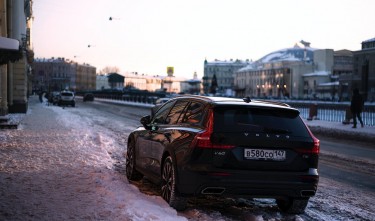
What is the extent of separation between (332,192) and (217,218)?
309 cm

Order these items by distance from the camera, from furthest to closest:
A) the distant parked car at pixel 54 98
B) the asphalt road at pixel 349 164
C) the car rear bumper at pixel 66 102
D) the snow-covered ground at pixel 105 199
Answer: the distant parked car at pixel 54 98, the car rear bumper at pixel 66 102, the asphalt road at pixel 349 164, the snow-covered ground at pixel 105 199

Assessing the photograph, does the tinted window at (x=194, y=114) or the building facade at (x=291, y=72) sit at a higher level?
the building facade at (x=291, y=72)

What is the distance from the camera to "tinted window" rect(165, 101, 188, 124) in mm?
7363

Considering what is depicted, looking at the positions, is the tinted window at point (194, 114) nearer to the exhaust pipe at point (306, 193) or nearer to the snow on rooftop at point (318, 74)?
the exhaust pipe at point (306, 193)

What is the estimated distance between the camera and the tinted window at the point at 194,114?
21.9 ft

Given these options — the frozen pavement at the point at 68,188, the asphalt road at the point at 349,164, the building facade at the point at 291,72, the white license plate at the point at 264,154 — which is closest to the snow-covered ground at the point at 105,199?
the frozen pavement at the point at 68,188

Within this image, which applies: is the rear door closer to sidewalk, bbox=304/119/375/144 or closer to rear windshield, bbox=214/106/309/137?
rear windshield, bbox=214/106/309/137

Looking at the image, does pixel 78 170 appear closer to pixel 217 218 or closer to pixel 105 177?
pixel 105 177

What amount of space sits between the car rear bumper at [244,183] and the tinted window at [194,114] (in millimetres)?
743

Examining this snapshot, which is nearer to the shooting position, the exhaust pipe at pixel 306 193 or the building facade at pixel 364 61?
the exhaust pipe at pixel 306 193

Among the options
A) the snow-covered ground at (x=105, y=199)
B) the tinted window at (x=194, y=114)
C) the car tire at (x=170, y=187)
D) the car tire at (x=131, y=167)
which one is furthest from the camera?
the car tire at (x=131, y=167)

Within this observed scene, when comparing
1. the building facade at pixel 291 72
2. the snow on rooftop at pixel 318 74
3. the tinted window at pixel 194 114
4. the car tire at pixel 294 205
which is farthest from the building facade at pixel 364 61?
the tinted window at pixel 194 114

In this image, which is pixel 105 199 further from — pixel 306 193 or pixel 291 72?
pixel 291 72

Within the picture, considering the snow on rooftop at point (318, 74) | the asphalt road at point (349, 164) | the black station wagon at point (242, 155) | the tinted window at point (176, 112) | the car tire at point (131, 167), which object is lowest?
the asphalt road at point (349, 164)
